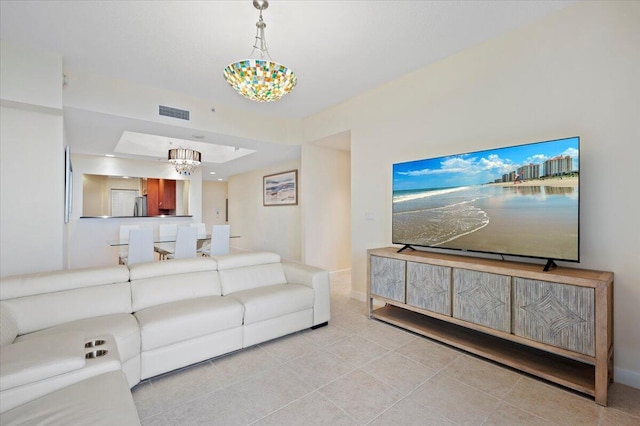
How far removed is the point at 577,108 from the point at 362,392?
2.75m

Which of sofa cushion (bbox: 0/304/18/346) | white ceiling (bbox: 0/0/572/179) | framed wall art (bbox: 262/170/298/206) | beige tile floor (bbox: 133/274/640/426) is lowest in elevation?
beige tile floor (bbox: 133/274/640/426)

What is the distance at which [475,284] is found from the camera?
2479mm

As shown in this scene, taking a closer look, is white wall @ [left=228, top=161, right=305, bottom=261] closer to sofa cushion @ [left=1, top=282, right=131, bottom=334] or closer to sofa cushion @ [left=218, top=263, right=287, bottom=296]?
sofa cushion @ [left=218, top=263, right=287, bottom=296]

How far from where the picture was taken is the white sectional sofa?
125 cm

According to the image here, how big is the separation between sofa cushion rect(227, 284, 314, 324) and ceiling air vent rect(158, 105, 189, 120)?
2.60 meters

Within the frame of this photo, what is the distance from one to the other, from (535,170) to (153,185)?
316 inches

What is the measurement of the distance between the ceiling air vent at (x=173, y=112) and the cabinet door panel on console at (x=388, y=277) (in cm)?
318

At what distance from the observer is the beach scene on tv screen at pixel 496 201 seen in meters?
2.15

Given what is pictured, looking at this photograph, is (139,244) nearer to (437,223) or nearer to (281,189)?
(281,189)

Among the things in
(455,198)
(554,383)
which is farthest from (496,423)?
(455,198)

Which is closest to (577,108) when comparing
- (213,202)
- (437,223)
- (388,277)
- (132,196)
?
(437,223)

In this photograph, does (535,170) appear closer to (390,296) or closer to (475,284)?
(475,284)

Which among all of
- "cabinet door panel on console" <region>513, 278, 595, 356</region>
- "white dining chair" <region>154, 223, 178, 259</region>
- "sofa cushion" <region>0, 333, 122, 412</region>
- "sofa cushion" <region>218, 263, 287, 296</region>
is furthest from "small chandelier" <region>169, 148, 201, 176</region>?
"cabinet door panel on console" <region>513, 278, 595, 356</region>

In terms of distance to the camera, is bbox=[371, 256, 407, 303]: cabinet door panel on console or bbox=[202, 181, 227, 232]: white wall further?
bbox=[202, 181, 227, 232]: white wall
